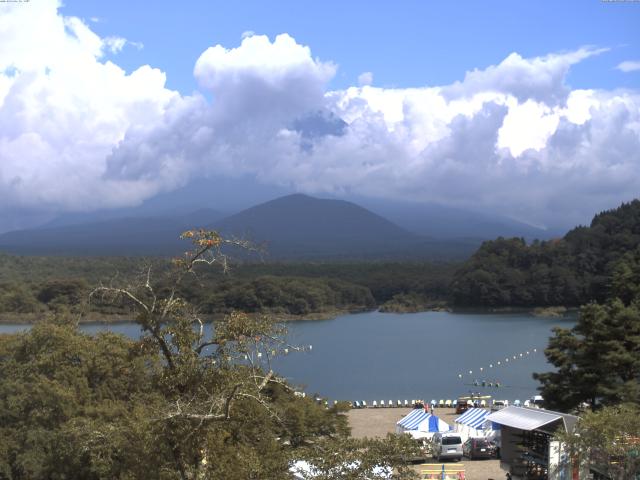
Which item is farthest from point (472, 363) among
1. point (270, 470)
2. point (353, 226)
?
point (353, 226)

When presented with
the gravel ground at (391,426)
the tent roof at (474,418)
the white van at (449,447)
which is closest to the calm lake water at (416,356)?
the gravel ground at (391,426)

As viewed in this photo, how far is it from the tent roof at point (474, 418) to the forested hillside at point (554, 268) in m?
38.9

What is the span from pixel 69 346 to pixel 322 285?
1823 inches

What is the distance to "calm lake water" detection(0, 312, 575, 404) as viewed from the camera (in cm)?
2827

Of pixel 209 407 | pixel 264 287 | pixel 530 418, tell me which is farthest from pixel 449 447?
pixel 264 287

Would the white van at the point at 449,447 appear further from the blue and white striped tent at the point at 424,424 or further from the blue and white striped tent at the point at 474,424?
the blue and white striped tent at the point at 424,424

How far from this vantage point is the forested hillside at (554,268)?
55.8m

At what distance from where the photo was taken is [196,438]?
18.4 ft

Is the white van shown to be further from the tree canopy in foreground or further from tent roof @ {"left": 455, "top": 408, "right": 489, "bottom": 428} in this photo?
the tree canopy in foreground

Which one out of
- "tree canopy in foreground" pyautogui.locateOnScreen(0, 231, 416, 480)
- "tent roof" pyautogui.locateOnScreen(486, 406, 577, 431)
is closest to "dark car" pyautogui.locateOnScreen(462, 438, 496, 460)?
"tent roof" pyautogui.locateOnScreen(486, 406, 577, 431)

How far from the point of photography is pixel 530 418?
33.4 feet

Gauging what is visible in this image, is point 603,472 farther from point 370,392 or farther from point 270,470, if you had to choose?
point 370,392

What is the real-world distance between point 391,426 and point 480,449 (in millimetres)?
4251

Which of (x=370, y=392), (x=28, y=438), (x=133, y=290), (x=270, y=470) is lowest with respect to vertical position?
(x=370, y=392)
